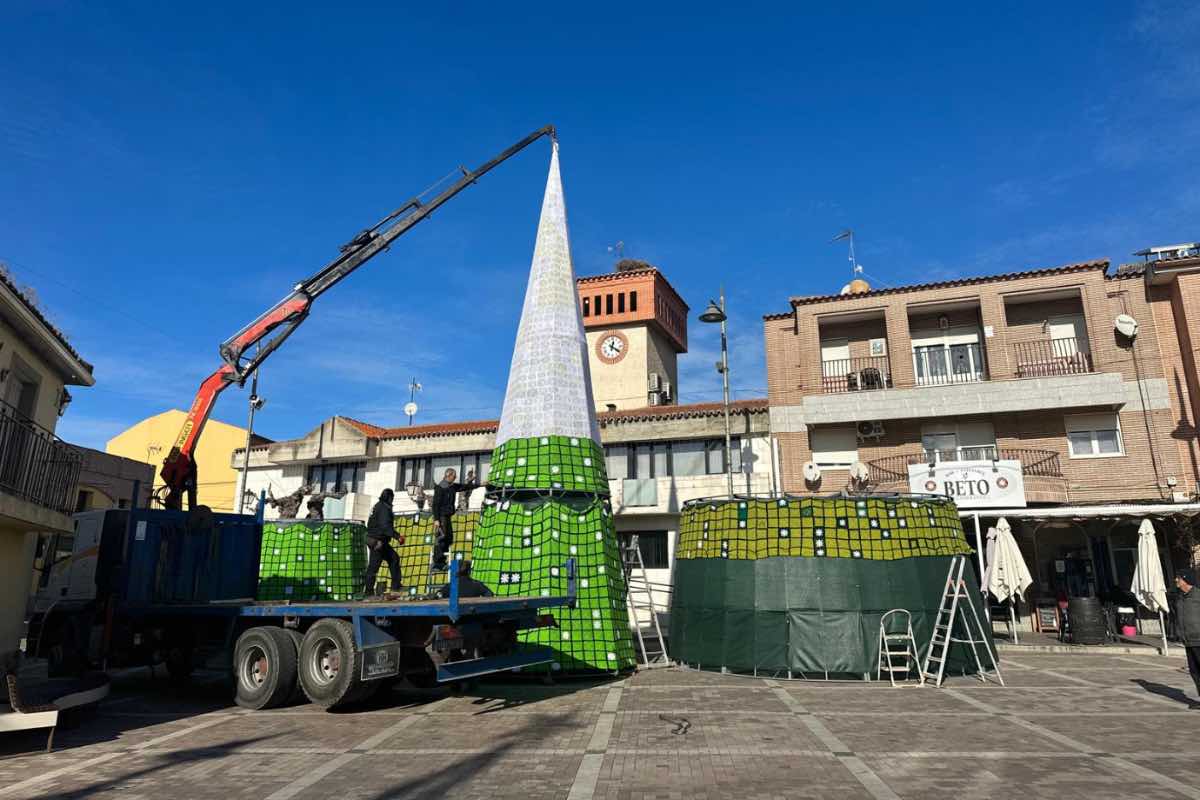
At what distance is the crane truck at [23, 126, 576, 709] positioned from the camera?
949cm

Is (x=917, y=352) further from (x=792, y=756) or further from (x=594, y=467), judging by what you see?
(x=792, y=756)

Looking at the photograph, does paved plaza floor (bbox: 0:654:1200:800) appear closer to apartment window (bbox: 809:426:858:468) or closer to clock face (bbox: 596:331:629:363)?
apartment window (bbox: 809:426:858:468)

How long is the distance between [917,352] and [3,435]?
25.7 meters

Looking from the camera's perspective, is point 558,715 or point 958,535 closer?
point 558,715

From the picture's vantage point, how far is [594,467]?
13406 millimetres

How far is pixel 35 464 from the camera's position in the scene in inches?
469

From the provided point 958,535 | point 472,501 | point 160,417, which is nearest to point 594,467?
point 958,535

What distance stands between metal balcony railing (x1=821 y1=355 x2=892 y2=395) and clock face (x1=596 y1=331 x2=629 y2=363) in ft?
49.3

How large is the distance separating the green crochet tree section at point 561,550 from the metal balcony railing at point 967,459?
14.0m

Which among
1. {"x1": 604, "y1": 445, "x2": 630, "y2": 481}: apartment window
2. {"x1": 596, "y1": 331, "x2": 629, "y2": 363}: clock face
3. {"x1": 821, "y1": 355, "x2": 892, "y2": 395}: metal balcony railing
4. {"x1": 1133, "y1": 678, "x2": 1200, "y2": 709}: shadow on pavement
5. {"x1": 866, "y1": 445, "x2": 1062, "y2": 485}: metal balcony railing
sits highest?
{"x1": 596, "y1": 331, "x2": 629, "y2": 363}: clock face

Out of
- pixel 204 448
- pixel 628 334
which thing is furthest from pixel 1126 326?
pixel 204 448

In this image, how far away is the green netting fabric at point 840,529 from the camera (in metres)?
13.2

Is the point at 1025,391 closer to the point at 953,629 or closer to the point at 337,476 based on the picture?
the point at 953,629

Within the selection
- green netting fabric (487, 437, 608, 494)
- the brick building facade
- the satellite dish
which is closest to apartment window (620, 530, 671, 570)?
the brick building facade
